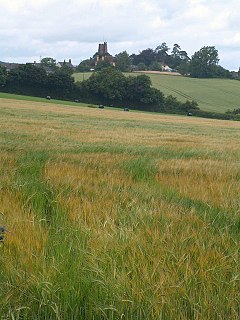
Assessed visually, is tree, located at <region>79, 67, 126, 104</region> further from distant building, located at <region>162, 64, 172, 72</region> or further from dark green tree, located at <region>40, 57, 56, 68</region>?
distant building, located at <region>162, 64, 172, 72</region>

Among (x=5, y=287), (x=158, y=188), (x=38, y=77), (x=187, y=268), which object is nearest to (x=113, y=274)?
(x=187, y=268)

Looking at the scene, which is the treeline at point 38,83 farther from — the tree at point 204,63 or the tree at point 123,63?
the tree at point 204,63

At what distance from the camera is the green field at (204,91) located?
88.1 m

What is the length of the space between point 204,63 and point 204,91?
3864 centimetres

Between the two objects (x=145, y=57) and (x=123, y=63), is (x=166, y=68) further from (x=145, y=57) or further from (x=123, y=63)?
(x=123, y=63)

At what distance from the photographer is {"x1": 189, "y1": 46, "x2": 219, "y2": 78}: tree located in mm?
135625

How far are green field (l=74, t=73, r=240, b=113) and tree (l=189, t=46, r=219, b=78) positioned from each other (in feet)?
50.2

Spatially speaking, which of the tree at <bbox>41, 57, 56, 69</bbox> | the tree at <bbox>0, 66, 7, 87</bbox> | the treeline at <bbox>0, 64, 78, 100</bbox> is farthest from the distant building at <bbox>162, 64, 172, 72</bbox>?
the tree at <bbox>0, 66, 7, 87</bbox>

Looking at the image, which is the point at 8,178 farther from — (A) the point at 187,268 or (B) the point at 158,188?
(A) the point at 187,268

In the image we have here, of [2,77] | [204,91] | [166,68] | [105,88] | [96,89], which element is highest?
[166,68]

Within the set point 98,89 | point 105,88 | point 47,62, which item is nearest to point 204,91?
point 105,88

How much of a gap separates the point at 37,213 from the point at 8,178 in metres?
1.44

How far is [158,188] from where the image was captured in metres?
5.76

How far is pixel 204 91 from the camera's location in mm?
101562
